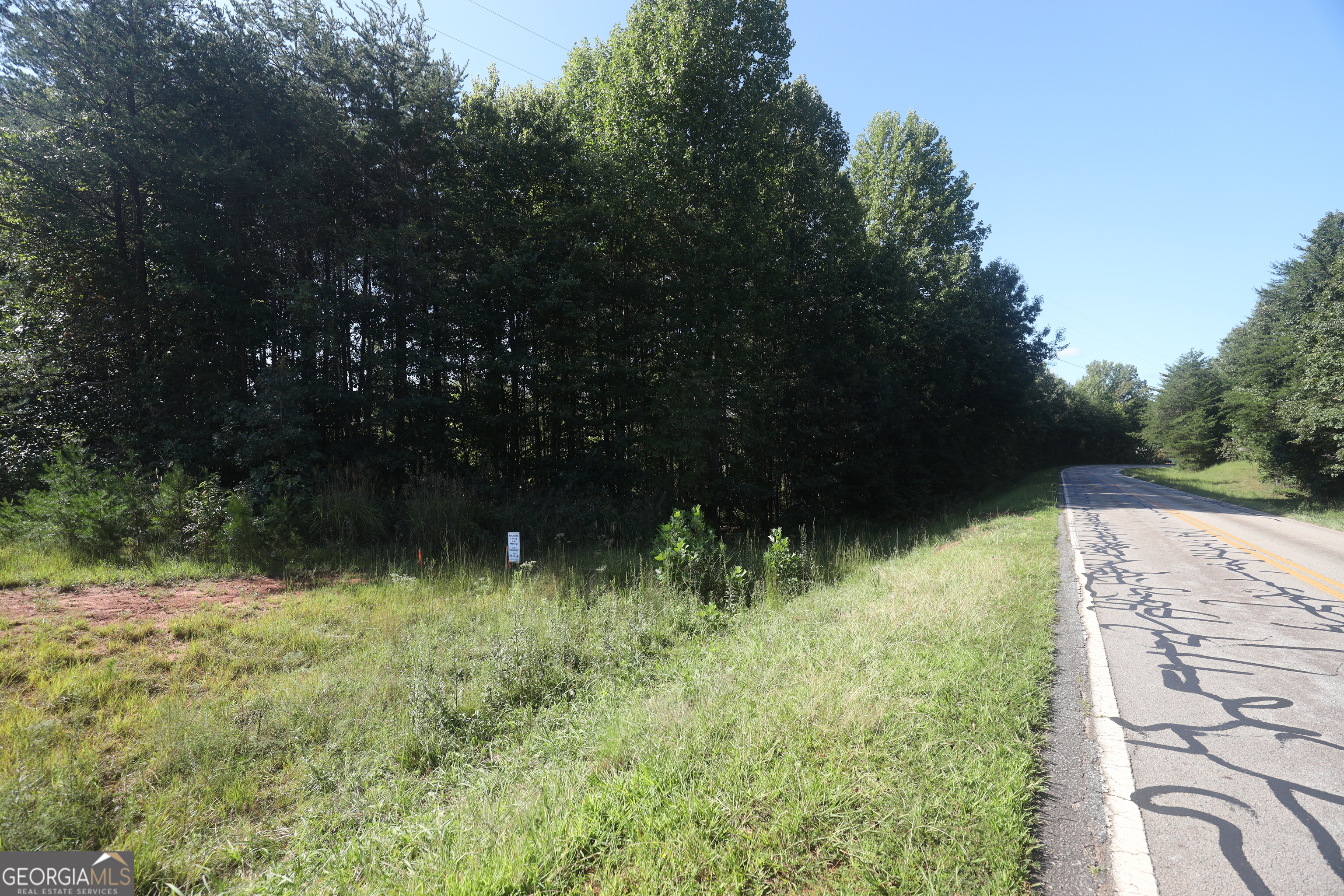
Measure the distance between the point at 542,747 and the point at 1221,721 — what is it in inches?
180

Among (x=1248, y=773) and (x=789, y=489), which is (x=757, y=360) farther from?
(x=1248, y=773)

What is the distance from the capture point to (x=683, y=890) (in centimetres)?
227

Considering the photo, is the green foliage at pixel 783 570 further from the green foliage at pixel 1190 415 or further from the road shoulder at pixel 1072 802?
the green foliage at pixel 1190 415

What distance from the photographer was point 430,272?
13320 millimetres

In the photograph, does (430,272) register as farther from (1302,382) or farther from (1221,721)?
(1302,382)

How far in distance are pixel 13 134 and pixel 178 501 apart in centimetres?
852

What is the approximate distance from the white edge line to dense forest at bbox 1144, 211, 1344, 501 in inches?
791

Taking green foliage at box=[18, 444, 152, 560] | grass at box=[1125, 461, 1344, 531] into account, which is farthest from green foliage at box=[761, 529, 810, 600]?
grass at box=[1125, 461, 1344, 531]

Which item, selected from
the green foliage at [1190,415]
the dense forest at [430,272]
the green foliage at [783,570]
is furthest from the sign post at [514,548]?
the green foliage at [1190,415]

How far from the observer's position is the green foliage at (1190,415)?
4047cm

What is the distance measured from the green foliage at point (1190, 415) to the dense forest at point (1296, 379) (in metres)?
0.40

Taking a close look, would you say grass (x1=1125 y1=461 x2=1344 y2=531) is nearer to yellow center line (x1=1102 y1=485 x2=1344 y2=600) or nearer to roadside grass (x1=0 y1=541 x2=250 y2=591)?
yellow center line (x1=1102 y1=485 x2=1344 y2=600)

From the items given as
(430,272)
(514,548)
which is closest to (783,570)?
(514,548)

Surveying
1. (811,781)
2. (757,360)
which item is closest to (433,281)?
(757,360)
